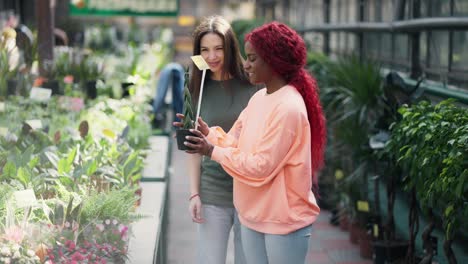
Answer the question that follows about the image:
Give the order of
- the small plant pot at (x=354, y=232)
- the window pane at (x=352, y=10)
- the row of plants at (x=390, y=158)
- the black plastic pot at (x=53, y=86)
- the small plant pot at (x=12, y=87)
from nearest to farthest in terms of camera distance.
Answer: the row of plants at (x=390, y=158)
the small plant pot at (x=354, y=232)
the small plant pot at (x=12, y=87)
the black plastic pot at (x=53, y=86)
the window pane at (x=352, y=10)

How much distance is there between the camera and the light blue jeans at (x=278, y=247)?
3203 mm

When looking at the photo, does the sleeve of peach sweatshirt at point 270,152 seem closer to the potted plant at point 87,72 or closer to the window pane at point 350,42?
the potted plant at point 87,72

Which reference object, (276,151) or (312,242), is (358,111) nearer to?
(312,242)

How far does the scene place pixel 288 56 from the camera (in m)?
3.19

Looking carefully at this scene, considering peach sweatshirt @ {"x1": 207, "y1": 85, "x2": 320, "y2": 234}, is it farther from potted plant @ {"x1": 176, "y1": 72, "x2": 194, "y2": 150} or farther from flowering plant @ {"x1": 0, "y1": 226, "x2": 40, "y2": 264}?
flowering plant @ {"x1": 0, "y1": 226, "x2": 40, "y2": 264}

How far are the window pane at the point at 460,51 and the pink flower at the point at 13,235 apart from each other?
3920mm

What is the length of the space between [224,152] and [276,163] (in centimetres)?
21

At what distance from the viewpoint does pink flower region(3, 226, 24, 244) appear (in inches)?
126

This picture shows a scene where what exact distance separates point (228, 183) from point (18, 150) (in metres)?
1.50

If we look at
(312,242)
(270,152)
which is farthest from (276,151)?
(312,242)

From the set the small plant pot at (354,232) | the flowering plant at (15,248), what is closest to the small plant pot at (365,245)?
the small plant pot at (354,232)

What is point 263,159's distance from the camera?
3.13 meters

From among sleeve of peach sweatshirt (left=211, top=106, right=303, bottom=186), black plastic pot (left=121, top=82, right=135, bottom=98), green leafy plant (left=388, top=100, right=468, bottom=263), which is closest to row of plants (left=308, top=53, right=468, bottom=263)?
green leafy plant (left=388, top=100, right=468, bottom=263)

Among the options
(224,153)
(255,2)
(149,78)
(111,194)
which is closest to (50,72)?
(149,78)
